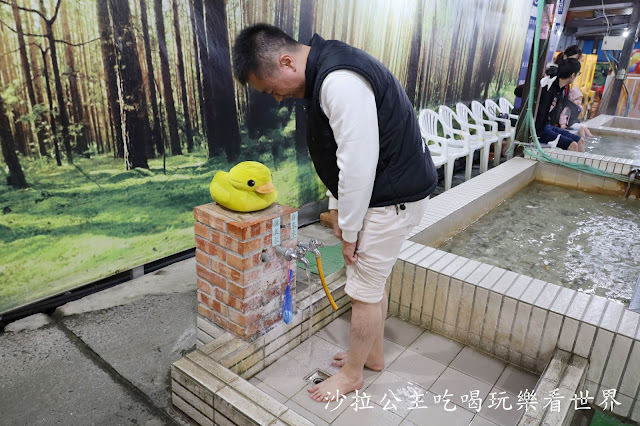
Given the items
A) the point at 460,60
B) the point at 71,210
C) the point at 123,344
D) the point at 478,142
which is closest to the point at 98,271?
the point at 71,210

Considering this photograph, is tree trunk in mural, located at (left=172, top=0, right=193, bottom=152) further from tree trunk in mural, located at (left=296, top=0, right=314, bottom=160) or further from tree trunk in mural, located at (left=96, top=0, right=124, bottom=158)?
tree trunk in mural, located at (left=296, top=0, right=314, bottom=160)

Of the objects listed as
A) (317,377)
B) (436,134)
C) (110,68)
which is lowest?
(317,377)

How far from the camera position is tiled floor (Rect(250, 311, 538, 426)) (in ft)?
7.09

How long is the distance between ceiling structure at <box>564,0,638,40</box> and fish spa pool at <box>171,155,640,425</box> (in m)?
13.4

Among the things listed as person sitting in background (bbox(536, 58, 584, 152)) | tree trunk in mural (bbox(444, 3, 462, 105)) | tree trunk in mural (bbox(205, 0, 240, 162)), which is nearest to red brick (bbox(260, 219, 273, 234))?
tree trunk in mural (bbox(205, 0, 240, 162))

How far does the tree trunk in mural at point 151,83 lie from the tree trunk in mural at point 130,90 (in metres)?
0.07

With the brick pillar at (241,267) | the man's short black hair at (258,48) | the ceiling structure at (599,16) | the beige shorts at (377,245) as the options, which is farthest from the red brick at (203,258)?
the ceiling structure at (599,16)

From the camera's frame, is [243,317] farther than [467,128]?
No

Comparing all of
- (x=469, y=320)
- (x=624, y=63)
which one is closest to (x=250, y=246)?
(x=469, y=320)

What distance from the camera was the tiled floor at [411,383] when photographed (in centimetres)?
216

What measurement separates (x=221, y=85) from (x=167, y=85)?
0.56m

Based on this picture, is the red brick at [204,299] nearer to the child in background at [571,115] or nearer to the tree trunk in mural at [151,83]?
the tree trunk in mural at [151,83]

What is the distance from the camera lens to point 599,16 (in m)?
14.9

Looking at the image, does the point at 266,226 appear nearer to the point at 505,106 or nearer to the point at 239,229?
the point at 239,229
